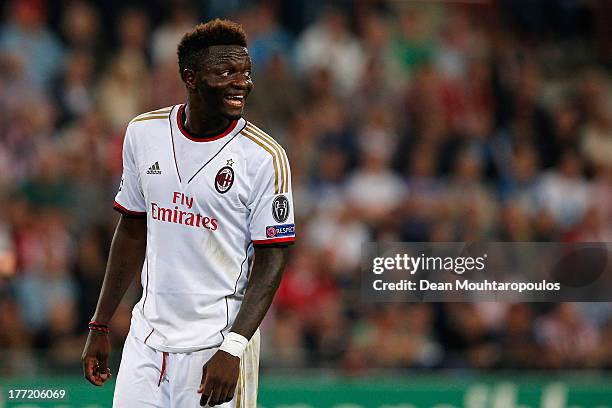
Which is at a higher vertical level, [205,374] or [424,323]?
[424,323]

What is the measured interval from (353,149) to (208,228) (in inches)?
215

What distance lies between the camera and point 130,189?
4.34m

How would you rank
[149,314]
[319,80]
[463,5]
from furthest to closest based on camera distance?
[463,5] → [319,80] → [149,314]

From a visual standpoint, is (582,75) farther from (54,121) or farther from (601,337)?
(54,121)

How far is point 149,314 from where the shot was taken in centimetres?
418

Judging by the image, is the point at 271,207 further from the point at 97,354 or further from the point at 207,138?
the point at 97,354

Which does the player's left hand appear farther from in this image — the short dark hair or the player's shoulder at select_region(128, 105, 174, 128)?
the short dark hair

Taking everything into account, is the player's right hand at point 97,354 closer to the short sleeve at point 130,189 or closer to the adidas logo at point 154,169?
Answer: the short sleeve at point 130,189

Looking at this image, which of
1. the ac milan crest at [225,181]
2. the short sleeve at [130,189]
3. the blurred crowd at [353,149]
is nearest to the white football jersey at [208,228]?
the ac milan crest at [225,181]

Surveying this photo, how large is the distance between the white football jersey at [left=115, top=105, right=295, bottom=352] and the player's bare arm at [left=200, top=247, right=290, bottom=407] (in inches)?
2.7

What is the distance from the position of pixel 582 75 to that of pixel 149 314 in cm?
812

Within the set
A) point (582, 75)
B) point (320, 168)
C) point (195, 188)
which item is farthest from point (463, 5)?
point (195, 188)

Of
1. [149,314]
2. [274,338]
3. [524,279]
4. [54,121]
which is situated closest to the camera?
[149,314]

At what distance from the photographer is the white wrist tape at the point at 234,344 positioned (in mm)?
3898
